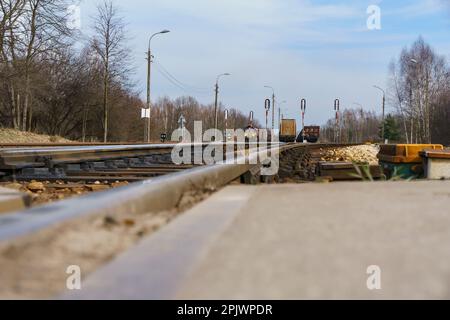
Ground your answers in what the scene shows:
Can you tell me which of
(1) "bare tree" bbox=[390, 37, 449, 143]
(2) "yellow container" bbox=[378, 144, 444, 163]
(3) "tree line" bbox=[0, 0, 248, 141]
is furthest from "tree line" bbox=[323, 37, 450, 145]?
(2) "yellow container" bbox=[378, 144, 444, 163]

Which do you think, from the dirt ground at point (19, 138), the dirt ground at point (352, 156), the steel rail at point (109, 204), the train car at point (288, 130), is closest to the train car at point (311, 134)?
the train car at point (288, 130)

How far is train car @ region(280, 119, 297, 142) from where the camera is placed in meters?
62.2

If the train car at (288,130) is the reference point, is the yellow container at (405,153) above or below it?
below

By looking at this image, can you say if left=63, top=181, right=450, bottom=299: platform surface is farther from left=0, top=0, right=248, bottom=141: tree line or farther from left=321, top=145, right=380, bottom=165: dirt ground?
left=0, top=0, right=248, bottom=141: tree line

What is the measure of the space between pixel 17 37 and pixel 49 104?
21299 mm

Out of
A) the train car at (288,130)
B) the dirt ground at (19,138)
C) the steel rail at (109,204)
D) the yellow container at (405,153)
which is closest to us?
the steel rail at (109,204)

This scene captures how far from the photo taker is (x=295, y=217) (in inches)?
130

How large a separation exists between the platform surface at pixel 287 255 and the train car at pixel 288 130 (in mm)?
58813

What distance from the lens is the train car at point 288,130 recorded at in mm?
62219

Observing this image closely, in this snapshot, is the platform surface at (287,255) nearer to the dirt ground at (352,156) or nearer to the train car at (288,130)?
the dirt ground at (352,156)

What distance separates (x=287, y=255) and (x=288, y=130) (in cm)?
6087

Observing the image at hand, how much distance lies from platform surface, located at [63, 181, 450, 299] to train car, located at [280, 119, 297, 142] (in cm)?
5881

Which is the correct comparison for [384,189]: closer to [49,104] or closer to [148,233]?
[148,233]
